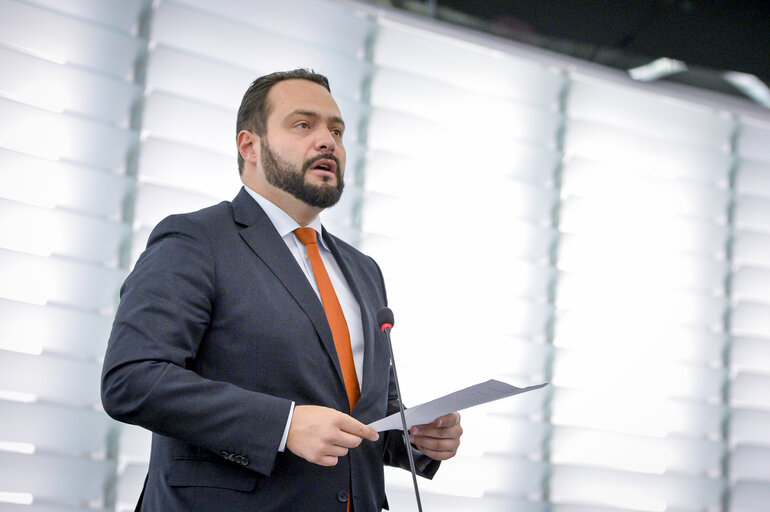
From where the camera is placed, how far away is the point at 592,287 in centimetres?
318

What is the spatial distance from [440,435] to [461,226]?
1233mm

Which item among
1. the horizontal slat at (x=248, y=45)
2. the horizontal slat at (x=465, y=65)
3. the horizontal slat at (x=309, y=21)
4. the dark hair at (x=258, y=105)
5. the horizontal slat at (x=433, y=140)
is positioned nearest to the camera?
the dark hair at (x=258, y=105)

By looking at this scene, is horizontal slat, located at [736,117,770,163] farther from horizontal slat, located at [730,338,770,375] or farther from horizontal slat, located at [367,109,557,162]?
horizontal slat, located at [367,109,557,162]

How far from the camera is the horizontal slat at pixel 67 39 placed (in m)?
2.39

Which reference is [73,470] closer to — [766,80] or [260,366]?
[260,366]

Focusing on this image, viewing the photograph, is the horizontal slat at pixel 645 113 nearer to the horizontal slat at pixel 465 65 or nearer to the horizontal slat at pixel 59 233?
the horizontal slat at pixel 465 65

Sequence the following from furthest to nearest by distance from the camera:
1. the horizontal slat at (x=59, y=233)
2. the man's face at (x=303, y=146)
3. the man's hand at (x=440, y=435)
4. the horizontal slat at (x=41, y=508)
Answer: the horizontal slat at (x=59, y=233) < the horizontal slat at (x=41, y=508) < the man's face at (x=303, y=146) < the man's hand at (x=440, y=435)

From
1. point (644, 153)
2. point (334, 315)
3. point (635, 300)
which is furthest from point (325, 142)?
point (644, 153)

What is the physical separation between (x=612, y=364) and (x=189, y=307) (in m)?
2.04

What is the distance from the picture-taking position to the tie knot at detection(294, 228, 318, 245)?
1947 mm

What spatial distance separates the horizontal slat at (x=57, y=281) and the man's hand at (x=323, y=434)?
112 centimetres

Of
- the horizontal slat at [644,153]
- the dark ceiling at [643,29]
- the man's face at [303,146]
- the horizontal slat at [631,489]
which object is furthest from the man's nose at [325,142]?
the horizontal slat at [631,489]

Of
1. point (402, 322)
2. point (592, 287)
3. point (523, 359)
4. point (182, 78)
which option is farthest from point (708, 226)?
point (182, 78)

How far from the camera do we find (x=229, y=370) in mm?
1626
